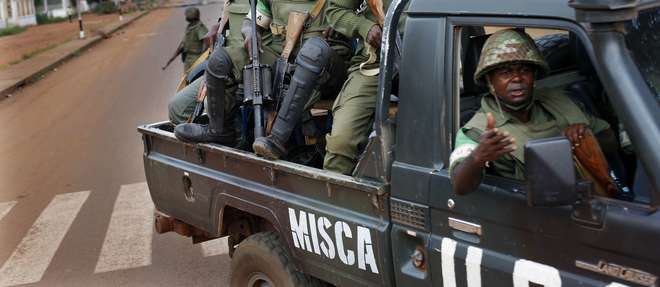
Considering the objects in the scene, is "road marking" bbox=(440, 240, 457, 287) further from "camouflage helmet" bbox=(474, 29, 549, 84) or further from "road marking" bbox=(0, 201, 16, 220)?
"road marking" bbox=(0, 201, 16, 220)

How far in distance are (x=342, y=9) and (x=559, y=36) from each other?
131cm

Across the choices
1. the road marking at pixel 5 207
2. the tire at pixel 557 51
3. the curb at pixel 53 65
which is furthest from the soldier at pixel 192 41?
the tire at pixel 557 51

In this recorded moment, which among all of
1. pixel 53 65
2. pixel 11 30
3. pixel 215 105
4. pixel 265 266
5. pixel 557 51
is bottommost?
pixel 53 65

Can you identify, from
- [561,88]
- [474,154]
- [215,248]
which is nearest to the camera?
[474,154]

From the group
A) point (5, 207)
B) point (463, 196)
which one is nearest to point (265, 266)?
point (463, 196)

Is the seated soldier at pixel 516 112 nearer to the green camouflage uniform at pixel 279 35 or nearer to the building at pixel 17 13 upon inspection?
the green camouflage uniform at pixel 279 35

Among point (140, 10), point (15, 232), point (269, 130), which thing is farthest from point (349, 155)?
point (140, 10)

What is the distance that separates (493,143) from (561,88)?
0.90 metres

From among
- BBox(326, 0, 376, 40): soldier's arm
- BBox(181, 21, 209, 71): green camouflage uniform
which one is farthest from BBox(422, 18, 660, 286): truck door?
BBox(181, 21, 209, 71): green camouflage uniform

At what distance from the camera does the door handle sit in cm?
274

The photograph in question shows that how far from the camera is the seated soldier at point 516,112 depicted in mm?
2670

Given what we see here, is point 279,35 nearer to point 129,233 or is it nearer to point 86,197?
point 129,233

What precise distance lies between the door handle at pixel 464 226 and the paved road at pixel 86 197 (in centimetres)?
293

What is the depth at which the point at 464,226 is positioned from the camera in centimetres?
278
